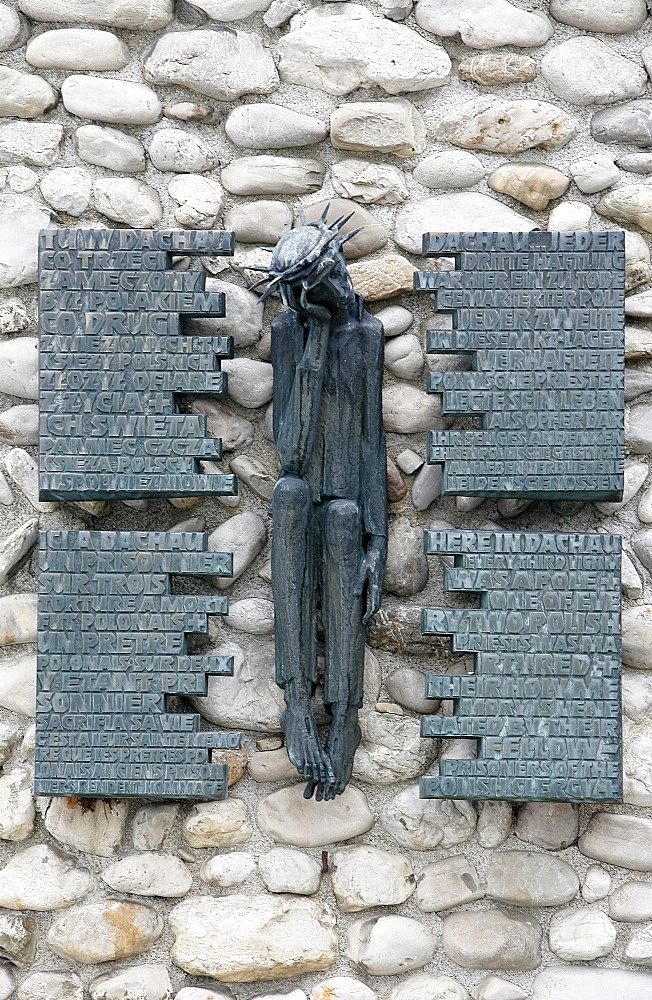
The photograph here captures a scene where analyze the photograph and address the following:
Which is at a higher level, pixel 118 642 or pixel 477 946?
pixel 118 642

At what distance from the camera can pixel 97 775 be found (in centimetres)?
176

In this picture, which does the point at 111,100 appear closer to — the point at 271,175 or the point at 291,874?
the point at 271,175

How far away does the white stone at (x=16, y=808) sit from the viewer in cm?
184

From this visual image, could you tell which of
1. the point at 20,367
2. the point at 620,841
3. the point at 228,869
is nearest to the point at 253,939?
the point at 228,869

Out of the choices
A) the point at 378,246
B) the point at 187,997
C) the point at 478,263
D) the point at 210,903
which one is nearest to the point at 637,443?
the point at 478,263

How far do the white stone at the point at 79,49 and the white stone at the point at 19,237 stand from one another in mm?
227

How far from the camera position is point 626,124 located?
187cm

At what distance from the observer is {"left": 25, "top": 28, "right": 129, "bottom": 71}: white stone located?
1.88 metres

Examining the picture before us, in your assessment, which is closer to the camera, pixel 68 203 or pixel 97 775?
pixel 97 775

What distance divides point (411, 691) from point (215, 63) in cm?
105

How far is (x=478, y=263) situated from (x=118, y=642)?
0.80 metres

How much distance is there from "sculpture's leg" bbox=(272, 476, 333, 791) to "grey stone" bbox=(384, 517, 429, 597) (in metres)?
0.15

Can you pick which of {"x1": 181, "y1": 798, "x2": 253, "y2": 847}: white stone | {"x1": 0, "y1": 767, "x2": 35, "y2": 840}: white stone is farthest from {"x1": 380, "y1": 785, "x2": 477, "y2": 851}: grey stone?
{"x1": 0, "y1": 767, "x2": 35, "y2": 840}: white stone

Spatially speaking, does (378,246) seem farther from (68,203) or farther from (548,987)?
(548,987)
